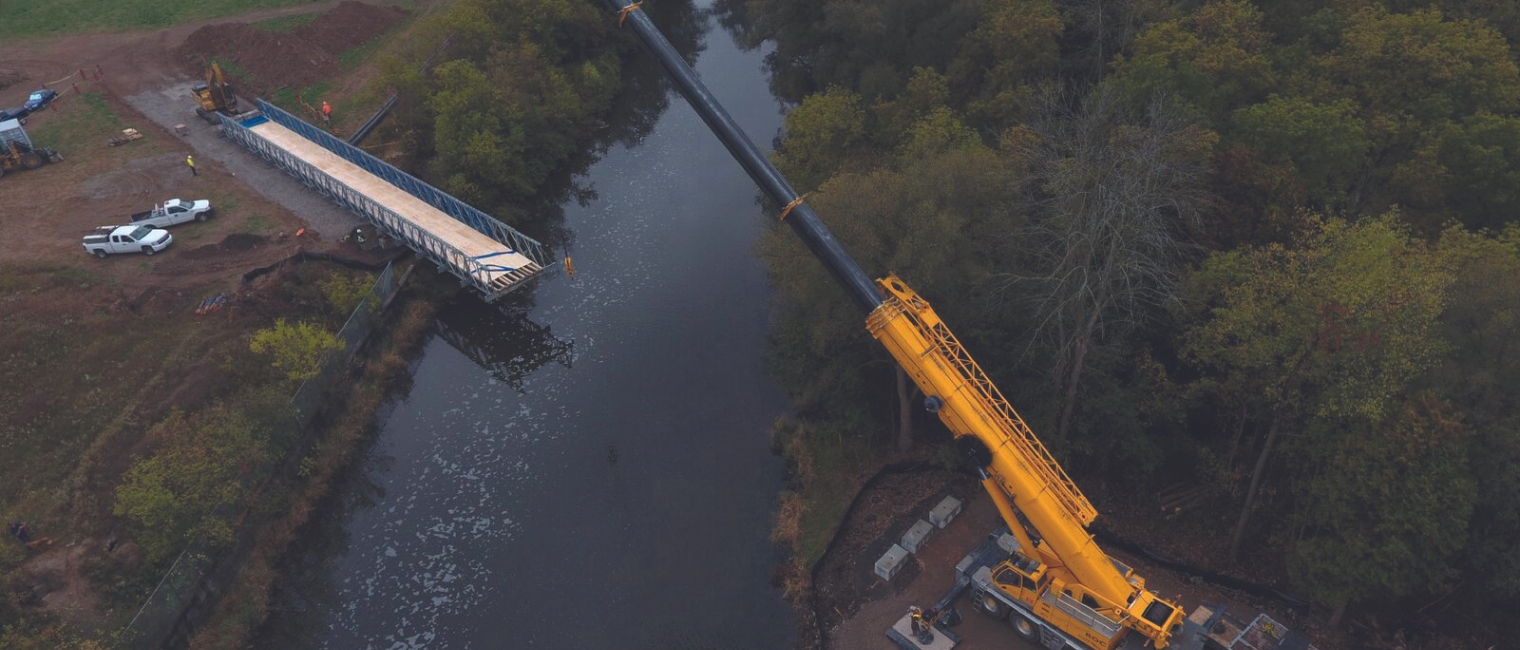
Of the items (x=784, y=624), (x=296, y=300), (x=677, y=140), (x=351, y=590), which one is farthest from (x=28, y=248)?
(x=784, y=624)

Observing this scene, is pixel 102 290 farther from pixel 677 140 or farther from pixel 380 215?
pixel 677 140

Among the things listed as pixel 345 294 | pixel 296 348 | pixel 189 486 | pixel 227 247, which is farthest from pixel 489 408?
pixel 227 247

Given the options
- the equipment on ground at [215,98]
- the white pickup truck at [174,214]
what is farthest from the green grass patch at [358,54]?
the white pickup truck at [174,214]

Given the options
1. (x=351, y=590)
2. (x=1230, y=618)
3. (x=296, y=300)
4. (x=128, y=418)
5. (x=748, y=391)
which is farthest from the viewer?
(x=296, y=300)

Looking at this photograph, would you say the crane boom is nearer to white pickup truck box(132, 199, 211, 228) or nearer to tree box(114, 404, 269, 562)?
tree box(114, 404, 269, 562)

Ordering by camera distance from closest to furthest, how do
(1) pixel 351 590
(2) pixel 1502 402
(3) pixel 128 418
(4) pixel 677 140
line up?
(2) pixel 1502 402 → (1) pixel 351 590 → (3) pixel 128 418 → (4) pixel 677 140

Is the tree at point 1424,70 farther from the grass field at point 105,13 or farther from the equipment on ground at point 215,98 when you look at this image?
the grass field at point 105,13

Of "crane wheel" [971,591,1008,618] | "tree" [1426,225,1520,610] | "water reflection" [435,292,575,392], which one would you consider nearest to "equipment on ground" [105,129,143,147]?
"water reflection" [435,292,575,392]
